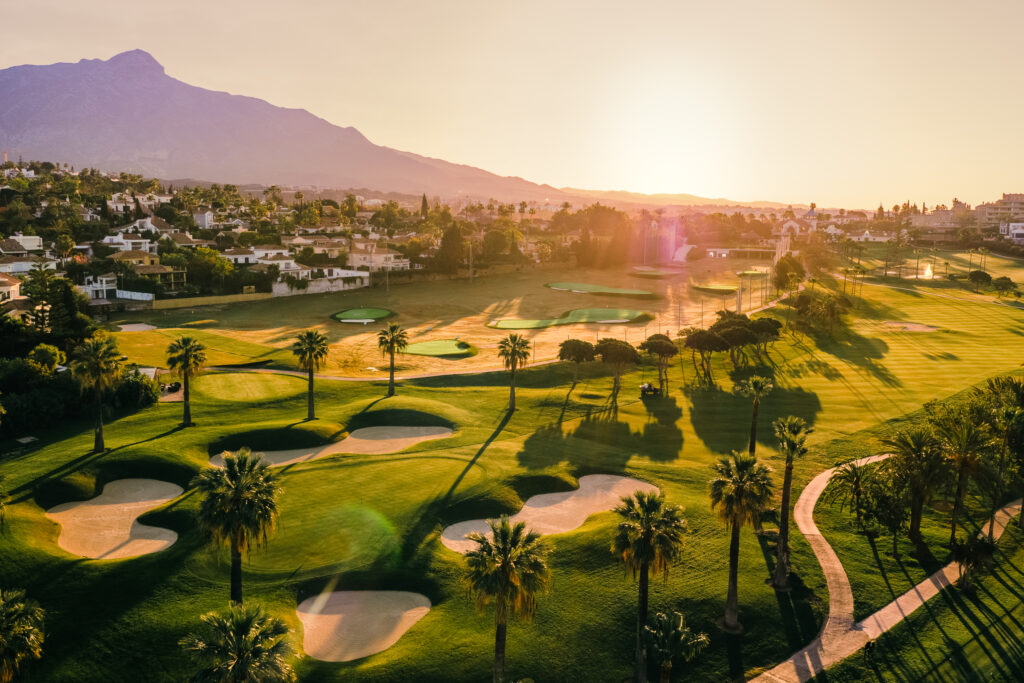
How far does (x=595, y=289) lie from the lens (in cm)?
14425

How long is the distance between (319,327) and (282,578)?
71329 millimetres

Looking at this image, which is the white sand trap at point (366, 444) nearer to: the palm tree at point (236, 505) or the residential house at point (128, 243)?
the palm tree at point (236, 505)

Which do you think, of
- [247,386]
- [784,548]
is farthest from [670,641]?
[247,386]

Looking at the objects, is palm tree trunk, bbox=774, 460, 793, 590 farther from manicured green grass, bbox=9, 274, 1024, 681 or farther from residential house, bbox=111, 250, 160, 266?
residential house, bbox=111, 250, 160, 266

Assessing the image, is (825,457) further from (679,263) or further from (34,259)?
(679,263)

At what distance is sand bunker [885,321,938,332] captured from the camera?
95.9m

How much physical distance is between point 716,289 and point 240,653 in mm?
138105

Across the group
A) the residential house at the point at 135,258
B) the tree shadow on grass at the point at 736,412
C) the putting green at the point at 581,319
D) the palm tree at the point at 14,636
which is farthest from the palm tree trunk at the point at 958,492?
the residential house at the point at 135,258

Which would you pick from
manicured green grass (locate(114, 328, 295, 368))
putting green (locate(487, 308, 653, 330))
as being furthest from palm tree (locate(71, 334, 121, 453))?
putting green (locate(487, 308, 653, 330))

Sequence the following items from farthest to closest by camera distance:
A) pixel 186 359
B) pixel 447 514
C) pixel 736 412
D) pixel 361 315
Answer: pixel 361 315 < pixel 736 412 < pixel 186 359 < pixel 447 514

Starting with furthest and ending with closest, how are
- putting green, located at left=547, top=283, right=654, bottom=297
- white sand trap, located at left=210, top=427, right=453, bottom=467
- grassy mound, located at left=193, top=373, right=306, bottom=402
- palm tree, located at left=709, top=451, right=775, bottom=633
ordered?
putting green, located at left=547, top=283, right=654, bottom=297, grassy mound, located at left=193, top=373, right=306, bottom=402, white sand trap, located at left=210, top=427, right=453, bottom=467, palm tree, located at left=709, top=451, right=775, bottom=633

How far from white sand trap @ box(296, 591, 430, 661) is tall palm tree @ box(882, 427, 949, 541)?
1082 inches

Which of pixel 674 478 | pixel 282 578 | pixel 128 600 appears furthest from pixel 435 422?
pixel 128 600

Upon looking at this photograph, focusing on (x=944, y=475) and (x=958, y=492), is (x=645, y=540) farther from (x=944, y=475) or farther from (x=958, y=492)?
(x=958, y=492)
